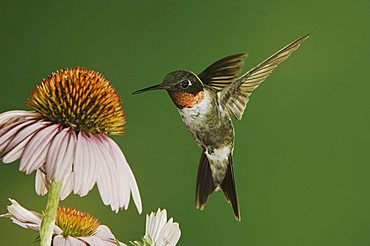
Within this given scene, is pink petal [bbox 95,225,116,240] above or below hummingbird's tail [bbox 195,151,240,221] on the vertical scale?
above

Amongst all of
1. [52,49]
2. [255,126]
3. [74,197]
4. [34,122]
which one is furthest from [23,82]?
[34,122]

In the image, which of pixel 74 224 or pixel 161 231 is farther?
pixel 74 224

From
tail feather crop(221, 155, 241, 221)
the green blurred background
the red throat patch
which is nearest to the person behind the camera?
the red throat patch

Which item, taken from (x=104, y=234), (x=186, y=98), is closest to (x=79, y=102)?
(x=104, y=234)

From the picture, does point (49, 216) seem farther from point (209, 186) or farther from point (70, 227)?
point (209, 186)

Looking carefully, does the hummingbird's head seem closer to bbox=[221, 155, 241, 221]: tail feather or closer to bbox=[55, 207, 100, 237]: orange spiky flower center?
bbox=[221, 155, 241, 221]: tail feather

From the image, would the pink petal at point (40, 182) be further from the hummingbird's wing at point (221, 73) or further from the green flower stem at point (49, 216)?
the hummingbird's wing at point (221, 73)

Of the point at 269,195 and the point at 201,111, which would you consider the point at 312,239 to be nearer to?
the point at 269,195

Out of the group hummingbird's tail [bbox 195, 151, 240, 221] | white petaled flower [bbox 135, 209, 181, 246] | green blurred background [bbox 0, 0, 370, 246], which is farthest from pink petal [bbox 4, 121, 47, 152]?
green blurred background [bbox 0, 0, 370, 246]
